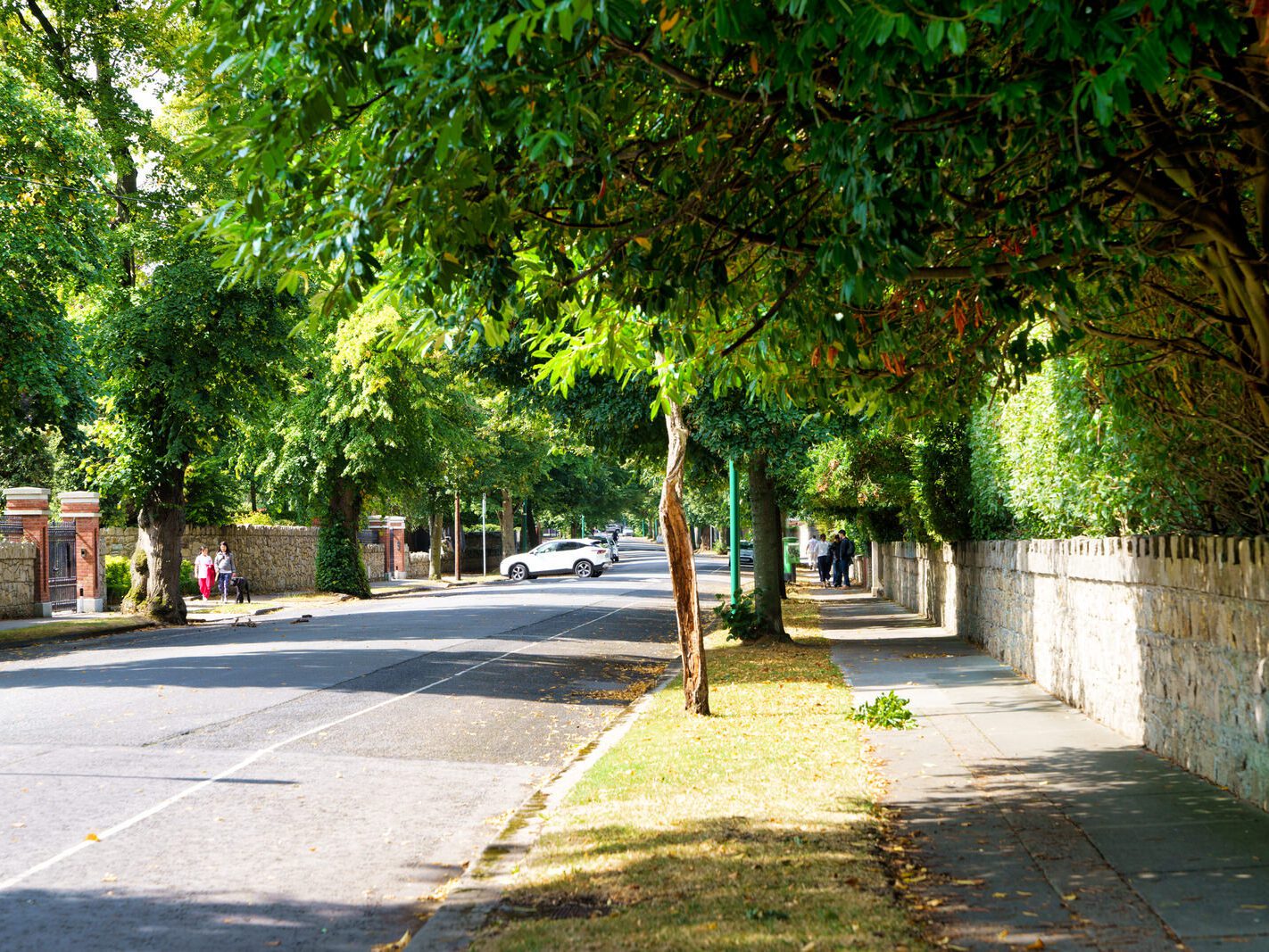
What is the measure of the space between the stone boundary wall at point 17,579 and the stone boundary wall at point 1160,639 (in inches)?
891

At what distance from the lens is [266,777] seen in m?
8.73

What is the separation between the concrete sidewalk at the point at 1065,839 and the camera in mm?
4820

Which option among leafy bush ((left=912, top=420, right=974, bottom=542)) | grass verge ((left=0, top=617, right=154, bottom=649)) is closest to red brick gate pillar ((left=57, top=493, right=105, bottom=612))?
grass verge ((left=0, top=617, right=154, bottom=649))

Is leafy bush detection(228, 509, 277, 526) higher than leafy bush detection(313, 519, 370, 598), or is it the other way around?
leafy bush detection(228, 509, 277, 526)

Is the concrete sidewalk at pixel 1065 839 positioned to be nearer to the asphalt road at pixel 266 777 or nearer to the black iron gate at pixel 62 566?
the asphalt road at pixel 266 777

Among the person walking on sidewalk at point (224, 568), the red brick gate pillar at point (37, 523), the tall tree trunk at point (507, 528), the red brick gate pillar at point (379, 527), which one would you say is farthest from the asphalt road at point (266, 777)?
the tall tree trunk at point (507, 528)

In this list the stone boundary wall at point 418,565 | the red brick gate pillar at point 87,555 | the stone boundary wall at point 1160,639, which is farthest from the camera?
the stone boundary wall at point 418,565

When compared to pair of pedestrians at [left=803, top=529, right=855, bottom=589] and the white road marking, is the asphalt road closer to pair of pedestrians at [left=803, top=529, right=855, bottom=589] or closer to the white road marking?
the white road marking

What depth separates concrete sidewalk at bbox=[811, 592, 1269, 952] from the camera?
4820 millimetres

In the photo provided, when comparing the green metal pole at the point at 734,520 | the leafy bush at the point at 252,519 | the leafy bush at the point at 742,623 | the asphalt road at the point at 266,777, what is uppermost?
the leafy bush at the point at 252,519

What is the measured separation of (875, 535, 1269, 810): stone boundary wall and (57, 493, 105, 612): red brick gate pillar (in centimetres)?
2371

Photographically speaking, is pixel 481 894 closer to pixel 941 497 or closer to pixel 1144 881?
pixel 1144 881

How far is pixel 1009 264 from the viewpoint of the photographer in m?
6.10

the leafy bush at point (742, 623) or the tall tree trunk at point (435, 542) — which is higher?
the tall tree trunk at point (435, 542)
